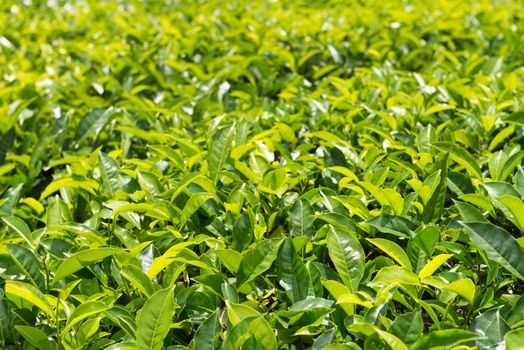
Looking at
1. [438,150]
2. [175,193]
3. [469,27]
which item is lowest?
[469,27]

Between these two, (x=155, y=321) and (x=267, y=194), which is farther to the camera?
(x=267, y=194)

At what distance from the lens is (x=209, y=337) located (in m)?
1.86

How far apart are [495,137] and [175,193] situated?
1.52m

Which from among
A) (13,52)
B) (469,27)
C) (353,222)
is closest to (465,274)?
(353,222)

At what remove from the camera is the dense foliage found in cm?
198

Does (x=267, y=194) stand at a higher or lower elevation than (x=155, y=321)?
lower

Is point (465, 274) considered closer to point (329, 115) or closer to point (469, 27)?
point (329, 115)

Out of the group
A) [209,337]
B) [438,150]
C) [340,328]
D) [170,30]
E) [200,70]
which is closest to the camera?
[209,337]

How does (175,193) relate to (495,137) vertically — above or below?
above

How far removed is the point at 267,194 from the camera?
2.68 m

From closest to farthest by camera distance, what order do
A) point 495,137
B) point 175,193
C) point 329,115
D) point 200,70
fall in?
point 175,193 < point 495,137 < point 329,115 < point 200,70

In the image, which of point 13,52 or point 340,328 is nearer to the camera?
point 340,328

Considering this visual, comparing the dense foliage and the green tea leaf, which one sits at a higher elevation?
the green tea leaf

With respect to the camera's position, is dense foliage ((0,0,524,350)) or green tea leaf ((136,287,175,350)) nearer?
green tea leaf ((136,287,175,350))
